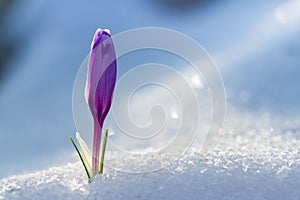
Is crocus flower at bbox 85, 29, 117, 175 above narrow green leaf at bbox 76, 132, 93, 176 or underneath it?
above

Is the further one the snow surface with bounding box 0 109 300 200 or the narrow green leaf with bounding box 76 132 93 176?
the narrow green leaf with bounding box 76 132 93 176

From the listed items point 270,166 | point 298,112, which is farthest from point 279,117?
point 270,166

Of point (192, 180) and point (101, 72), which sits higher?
point (101, 72)

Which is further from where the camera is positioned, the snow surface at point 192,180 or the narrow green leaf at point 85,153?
the narrow green leaf at point 85,153

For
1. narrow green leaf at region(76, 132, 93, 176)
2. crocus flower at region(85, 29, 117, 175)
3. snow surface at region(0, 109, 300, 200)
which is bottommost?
snow surface at region(0, 109, 300, 200)

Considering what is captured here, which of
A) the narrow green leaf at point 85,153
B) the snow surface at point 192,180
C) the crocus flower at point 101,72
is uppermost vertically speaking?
the crocus flower at point 101,72
